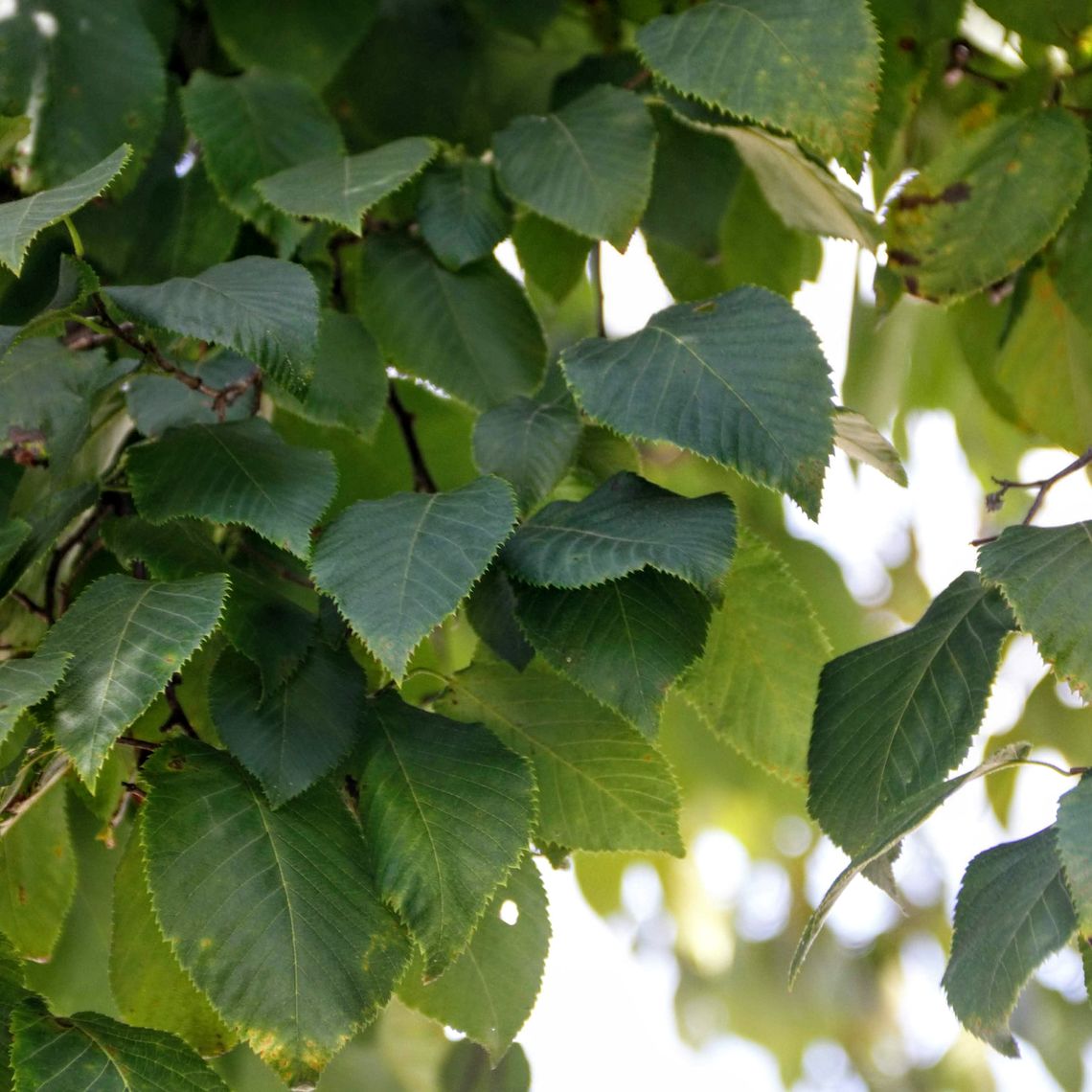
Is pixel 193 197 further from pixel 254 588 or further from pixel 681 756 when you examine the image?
pixel 681 756

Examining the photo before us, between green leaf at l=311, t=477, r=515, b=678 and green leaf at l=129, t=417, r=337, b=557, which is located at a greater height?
green leaf at l=311, t=477, r=515, b=678

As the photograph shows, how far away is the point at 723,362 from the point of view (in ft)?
1.45

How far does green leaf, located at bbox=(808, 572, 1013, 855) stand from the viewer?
43 cm

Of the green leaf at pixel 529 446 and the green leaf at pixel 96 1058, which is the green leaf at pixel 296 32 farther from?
the green leaf at pixel 96 1058

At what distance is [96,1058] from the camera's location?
39 centimetres

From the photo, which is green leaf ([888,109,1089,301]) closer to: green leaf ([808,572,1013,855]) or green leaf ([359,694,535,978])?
green leaf ([808,572,1013,855])

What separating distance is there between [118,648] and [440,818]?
0.35 ft

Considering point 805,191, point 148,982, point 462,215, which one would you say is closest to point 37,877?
point 148,982

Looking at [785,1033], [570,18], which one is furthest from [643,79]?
[785,1033]

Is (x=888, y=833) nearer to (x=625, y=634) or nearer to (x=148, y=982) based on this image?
(x=625, y=634)

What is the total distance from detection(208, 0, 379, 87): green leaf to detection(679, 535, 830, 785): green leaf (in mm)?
341

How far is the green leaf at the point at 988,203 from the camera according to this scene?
1.95 feet

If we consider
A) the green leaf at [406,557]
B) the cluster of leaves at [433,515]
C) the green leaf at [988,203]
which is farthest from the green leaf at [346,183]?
the green leaf at [988,203]

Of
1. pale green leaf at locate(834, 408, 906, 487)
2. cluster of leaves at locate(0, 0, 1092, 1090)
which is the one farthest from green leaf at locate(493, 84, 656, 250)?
pale green leaf at locate(834, 408, 906, 487)
